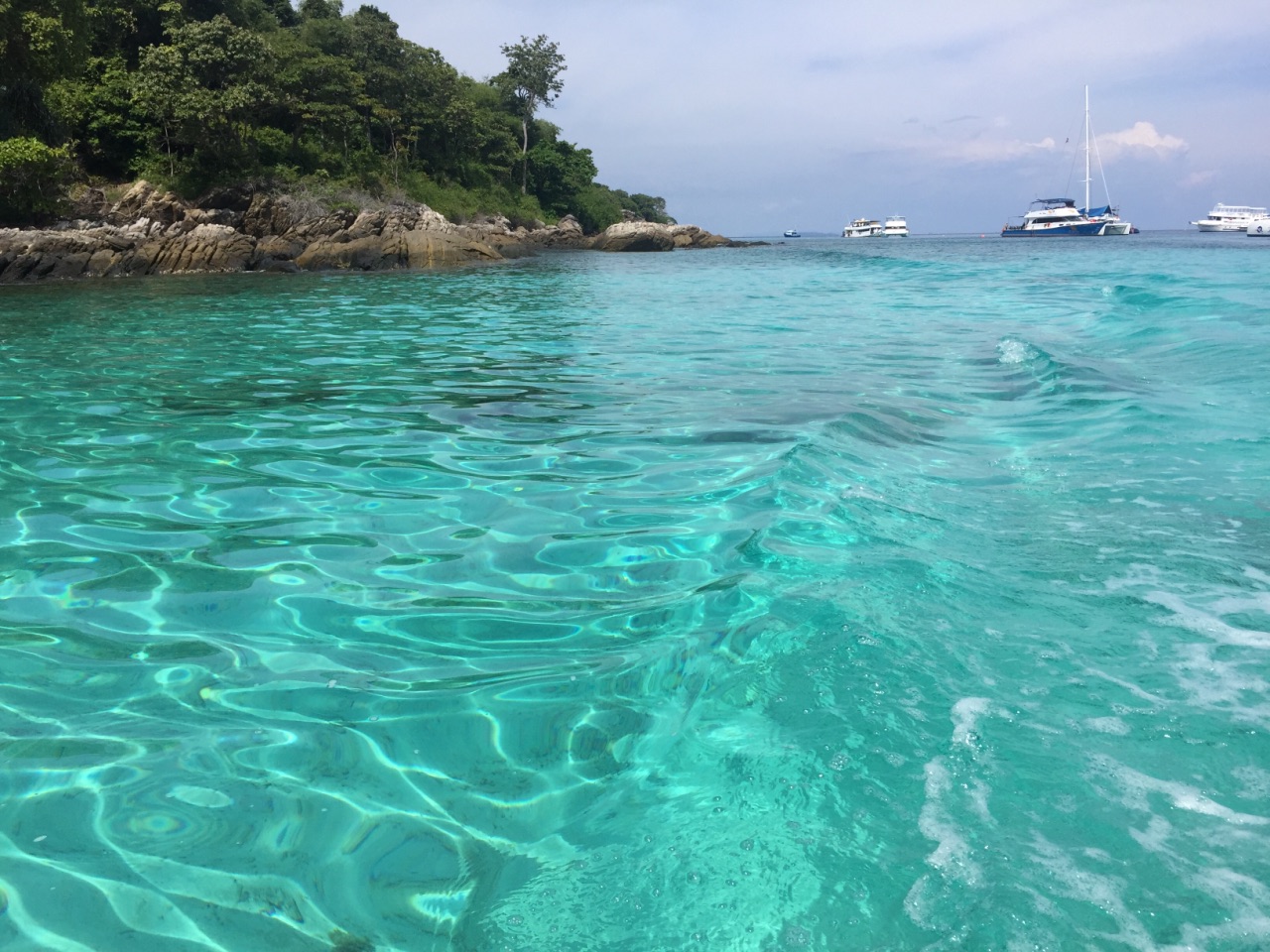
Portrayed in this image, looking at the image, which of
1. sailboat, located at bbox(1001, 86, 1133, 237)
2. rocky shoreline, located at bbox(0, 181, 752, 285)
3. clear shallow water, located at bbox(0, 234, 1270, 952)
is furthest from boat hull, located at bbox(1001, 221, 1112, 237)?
clear shallow water, located at bbox(0, 234, 1270, 952)

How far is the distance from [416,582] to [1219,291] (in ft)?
62.9

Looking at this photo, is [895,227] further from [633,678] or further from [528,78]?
[633,678]

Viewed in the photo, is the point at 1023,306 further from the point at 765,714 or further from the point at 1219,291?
the point at 765,714

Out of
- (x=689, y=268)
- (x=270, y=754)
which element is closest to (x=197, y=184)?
(x=689, y=268)

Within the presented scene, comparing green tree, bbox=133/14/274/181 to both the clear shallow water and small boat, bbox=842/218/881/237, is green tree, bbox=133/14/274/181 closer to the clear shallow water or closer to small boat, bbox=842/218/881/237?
the clear shallow water

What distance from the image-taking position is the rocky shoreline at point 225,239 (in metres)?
22.3

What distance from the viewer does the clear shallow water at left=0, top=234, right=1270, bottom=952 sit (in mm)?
1944

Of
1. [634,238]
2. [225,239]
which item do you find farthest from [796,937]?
[634,238]

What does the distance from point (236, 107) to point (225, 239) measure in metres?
6.61

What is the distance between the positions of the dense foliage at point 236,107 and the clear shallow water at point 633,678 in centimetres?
2210

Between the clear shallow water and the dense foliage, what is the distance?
22.1 meters

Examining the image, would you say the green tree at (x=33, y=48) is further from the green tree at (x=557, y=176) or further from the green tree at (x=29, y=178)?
the green tree at (x=557, y=176)

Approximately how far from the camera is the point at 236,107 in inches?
1176

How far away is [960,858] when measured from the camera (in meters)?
2.05
